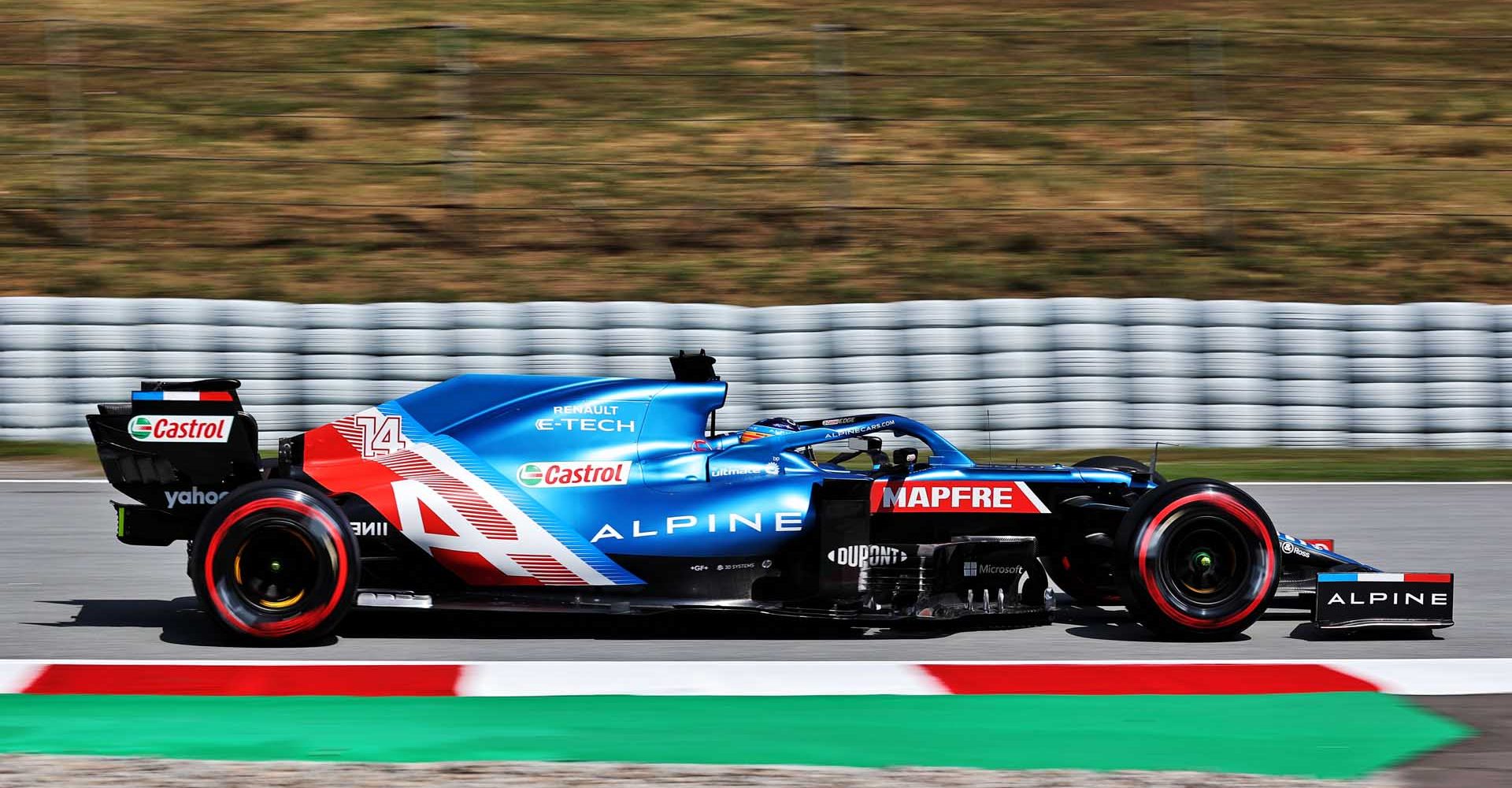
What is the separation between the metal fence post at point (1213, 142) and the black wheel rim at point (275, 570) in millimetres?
10808

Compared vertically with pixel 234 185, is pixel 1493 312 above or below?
below

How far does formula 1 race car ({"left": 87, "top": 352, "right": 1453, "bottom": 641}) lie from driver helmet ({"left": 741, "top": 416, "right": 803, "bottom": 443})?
0.13ft

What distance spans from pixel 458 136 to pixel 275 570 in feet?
31.6

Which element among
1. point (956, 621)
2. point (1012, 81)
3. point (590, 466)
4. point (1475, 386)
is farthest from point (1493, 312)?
point (590, 466)

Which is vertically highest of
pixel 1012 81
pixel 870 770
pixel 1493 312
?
pixel 1012 81

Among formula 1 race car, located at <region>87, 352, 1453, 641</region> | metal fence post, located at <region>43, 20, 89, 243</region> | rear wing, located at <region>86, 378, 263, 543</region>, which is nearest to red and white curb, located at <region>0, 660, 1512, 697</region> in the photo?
formula 1 race car, located at <region>87, 352, 1453, 641</region>

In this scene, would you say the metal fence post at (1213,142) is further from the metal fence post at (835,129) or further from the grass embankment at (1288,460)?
the grass embankment at (1288,460)

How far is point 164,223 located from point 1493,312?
12.1 meters

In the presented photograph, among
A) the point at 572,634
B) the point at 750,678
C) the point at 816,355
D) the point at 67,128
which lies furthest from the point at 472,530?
the point at 67,128

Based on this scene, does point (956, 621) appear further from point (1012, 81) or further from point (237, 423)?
point (1012, 81)

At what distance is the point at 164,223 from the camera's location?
1634cm

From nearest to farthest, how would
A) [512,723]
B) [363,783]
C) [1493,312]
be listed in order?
[363,783] < [512,723] < [1493,312]

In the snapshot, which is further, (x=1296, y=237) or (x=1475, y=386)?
(x=1296, y=237)

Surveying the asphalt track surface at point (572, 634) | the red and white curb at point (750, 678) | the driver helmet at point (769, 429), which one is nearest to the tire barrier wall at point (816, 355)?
the asphalt track surface at point (572, 634)
